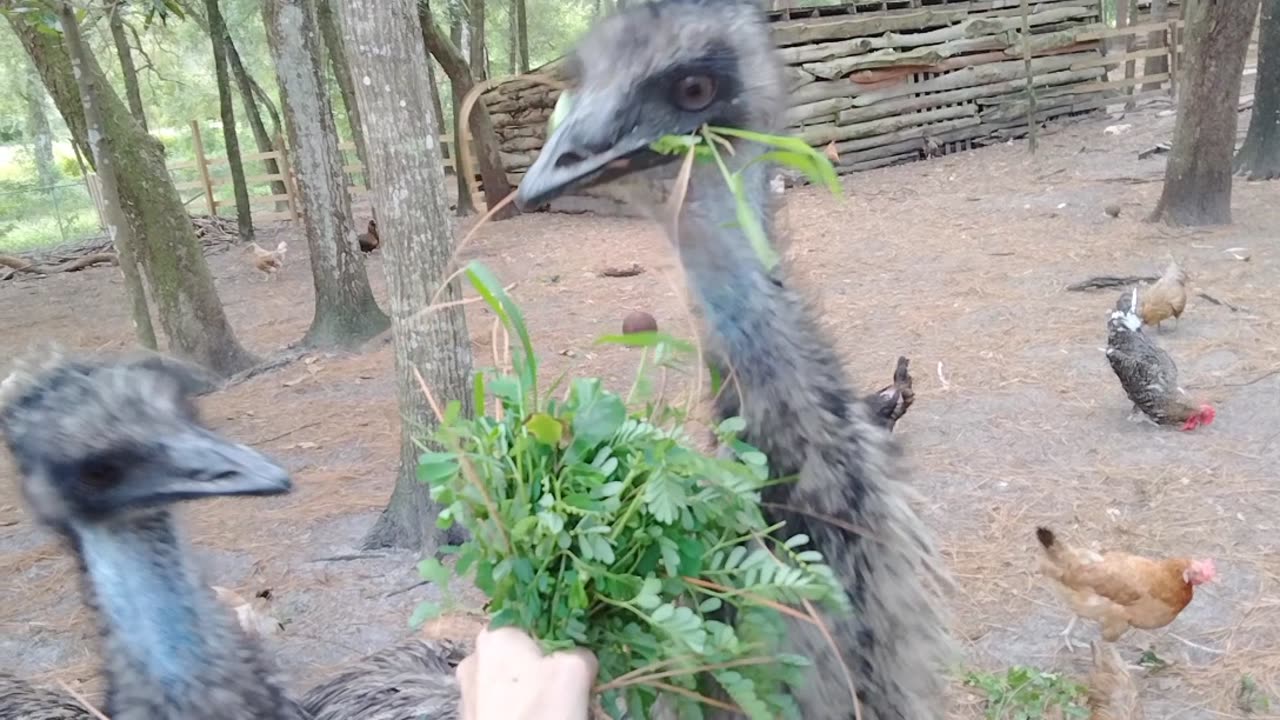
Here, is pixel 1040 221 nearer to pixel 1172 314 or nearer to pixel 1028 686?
pixel 1172 314

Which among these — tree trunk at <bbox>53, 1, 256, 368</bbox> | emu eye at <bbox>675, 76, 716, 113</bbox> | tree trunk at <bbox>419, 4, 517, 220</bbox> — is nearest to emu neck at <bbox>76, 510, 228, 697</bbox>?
emu eye at <bbox>675, 76, 716, 113</bbox>

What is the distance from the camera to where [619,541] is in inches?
56.1

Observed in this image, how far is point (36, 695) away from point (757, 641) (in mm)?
2123

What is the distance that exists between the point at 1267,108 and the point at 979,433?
6645 millimetres

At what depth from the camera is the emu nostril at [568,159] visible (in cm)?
157

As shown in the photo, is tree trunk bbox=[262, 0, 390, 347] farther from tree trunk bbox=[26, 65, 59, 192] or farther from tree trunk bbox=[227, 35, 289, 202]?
tree trunk bbox=[26, 65, 59, 192]

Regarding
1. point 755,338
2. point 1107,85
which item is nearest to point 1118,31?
point 1107,85

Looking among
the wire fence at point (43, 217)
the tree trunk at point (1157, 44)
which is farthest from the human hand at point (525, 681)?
the wire fence at point (43, 217)

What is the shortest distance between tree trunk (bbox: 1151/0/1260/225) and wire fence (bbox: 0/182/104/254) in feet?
63.7

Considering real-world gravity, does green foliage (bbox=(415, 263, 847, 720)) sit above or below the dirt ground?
above

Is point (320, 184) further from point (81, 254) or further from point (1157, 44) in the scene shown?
point (1157, 44)

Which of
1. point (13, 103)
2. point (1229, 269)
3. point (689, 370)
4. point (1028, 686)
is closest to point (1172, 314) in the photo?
point (1229, 269)

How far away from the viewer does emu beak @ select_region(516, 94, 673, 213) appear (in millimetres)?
1556

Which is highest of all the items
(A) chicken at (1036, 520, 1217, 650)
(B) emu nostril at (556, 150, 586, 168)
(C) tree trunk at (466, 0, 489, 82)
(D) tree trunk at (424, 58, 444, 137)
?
(C) tree trunk at (466, 0, 489, 82)
